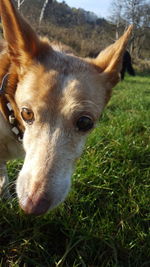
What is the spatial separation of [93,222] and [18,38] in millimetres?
1786

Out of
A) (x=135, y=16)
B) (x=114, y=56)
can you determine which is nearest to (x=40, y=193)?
(x=114, y=56)

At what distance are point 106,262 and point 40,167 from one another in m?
1.03

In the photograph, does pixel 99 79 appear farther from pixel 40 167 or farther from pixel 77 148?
pixel 40 167

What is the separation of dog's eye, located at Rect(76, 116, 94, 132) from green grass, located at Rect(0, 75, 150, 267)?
Answer: 857mm

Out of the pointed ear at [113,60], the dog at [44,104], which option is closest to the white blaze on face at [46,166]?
the dog at [44,104]

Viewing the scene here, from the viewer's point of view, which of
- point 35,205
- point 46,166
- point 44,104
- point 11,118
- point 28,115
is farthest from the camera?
point 11,118

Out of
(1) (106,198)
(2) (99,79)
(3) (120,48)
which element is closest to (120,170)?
(1) (106,198)

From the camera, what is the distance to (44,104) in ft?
7.15

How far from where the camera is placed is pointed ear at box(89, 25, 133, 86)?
8.32 ft

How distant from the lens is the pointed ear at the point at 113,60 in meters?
2.54

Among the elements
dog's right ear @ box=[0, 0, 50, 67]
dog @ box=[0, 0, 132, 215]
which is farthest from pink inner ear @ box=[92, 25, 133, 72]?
dog's right ear @ box=[0, 0, 50, 67]

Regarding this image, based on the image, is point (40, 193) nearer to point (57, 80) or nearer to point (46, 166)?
point (46, 166)

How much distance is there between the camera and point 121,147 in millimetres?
3959

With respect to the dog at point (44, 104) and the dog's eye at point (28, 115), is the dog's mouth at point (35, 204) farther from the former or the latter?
the dog's eye at point (28, 115)
